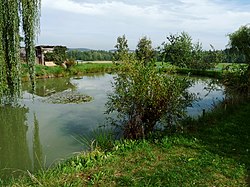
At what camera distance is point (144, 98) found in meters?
6.87

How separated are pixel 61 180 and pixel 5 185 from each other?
909 mm

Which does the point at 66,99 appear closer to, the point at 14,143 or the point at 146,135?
the point at 14,143

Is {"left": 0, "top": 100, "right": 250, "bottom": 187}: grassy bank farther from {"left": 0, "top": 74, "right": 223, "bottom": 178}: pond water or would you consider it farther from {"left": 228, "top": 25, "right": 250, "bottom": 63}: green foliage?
{"left": 228, "top": 25, "right": 250, "bottom": 63}: green foliage

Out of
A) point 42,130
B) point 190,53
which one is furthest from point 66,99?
point 190,53

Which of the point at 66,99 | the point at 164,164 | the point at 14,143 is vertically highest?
the point at 164,164

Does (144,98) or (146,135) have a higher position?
(144,98)

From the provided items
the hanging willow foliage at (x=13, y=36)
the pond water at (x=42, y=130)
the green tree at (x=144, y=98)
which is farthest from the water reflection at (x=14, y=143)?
the green tree at (x=144, y=98)

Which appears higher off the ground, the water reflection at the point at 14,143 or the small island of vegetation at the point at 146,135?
the small island of vegetation at the point at 146,135

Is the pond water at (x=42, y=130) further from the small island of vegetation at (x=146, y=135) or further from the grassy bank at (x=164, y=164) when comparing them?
the grassy bank at (x=164, y=164)

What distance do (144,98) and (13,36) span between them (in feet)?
→ 13.0

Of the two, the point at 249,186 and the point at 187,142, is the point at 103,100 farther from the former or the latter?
the point at 249,186

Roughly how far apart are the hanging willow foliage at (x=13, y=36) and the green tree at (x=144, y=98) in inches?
120

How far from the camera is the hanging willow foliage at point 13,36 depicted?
24.4ft

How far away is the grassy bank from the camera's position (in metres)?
4.46
